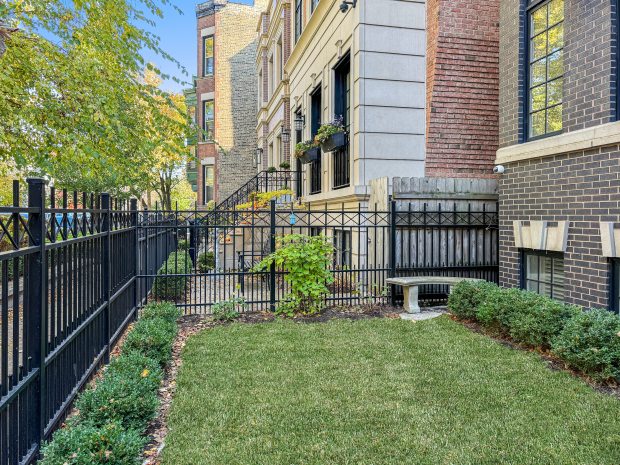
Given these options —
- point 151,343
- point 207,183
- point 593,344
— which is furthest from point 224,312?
point 207,183

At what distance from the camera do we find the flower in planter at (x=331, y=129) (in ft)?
29.8

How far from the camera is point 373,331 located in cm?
618

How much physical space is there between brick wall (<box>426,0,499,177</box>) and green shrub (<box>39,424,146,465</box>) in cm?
746

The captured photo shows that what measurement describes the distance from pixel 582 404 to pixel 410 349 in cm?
198

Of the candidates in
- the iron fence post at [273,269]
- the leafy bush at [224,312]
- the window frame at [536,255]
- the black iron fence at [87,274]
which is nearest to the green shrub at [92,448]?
the black iron fence at [87,274]

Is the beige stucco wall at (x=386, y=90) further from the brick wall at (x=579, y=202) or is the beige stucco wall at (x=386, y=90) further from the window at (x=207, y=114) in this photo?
the window at (x=207, y=114)

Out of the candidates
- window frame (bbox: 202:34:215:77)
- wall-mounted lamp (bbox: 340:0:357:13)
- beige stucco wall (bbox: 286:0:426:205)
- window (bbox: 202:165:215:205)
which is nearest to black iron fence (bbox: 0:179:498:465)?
beige stucco wall (bbox: 286:0:426:205)

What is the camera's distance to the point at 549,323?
4.89 m

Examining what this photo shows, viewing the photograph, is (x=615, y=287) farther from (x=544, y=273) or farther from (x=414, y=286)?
(x=414, y=286)

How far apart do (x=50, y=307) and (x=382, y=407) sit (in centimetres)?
269

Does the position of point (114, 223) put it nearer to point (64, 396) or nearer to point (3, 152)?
point (64, 396)

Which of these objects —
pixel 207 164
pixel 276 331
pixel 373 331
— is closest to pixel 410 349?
pixel 373 331

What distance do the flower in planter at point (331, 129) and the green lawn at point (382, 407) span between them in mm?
4861

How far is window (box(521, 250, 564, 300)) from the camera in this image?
598cm
